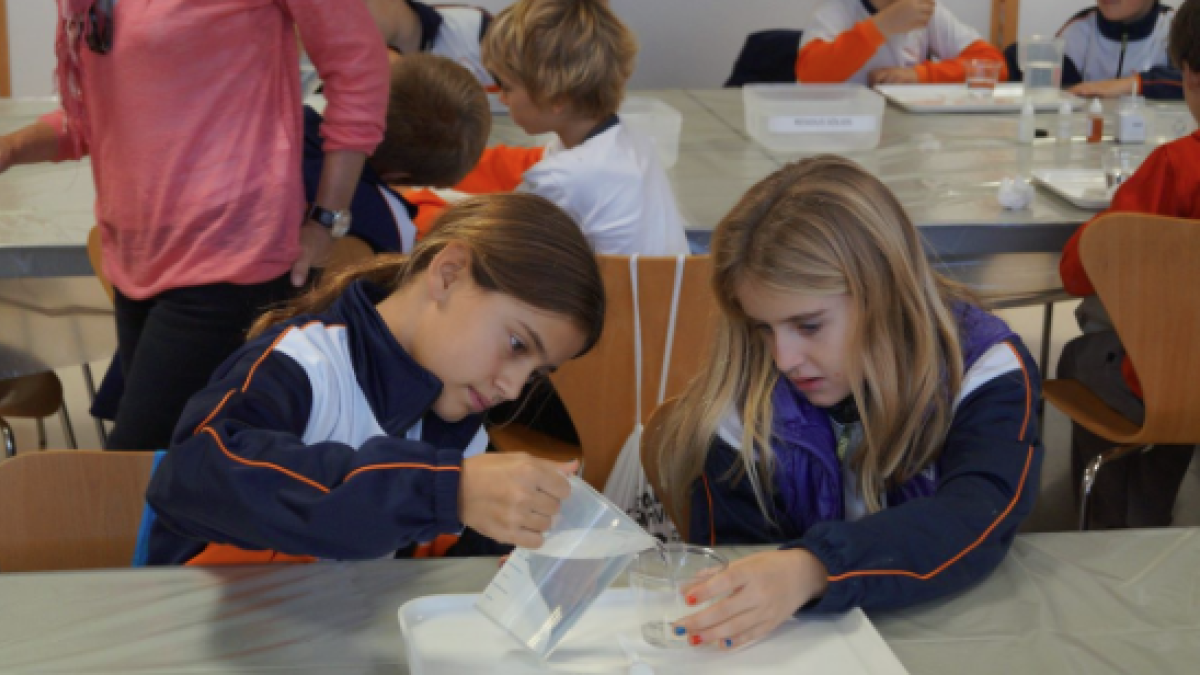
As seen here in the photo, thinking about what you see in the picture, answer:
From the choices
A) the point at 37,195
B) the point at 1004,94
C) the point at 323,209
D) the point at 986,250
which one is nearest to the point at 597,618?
the point at 323,209

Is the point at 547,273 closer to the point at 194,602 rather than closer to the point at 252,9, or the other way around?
the point at 194,602

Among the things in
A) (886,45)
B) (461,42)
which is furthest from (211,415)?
(886,45)

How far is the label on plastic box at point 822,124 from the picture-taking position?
321 cm

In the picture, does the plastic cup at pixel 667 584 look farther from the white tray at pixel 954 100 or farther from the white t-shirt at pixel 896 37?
the white t-shirt at pixel 896 37

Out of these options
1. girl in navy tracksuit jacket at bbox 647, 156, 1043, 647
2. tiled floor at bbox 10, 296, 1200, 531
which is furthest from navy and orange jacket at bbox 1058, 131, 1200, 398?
girl in navy tracksuit jacket at bbox 647, 156, 1043, 647

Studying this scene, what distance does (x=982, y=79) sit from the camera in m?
3.96

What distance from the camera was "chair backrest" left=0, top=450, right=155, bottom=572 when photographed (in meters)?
1.36

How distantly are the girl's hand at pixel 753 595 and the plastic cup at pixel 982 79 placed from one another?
301 centimetres

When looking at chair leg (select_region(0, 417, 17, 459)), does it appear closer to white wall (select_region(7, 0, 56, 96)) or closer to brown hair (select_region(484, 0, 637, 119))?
brown hair (select_region(484, 0, 637, 119))

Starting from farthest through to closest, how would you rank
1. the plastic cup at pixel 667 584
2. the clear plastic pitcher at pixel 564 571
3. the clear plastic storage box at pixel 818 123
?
the clear plastic storage box at pixel 818 123, the plastic cup at pixel 667 584, the clear plastic pitcher at pixel 564 571

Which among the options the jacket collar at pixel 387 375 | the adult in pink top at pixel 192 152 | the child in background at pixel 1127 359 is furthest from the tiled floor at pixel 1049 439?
the jacket collar at pixel 387 375

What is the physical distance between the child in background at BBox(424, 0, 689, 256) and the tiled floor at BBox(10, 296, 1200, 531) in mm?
1091

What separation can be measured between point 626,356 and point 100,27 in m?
0.91

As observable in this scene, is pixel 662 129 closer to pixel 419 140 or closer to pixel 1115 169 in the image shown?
pixel 419 140
